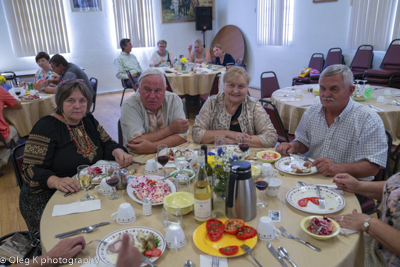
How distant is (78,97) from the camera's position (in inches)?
80.7

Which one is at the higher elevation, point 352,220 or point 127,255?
point 127,255

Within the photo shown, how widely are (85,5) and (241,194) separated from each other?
8418 mm

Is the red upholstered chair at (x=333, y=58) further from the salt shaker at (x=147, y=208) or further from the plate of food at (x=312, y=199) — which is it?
the salt shaker at (x=147, y=208)

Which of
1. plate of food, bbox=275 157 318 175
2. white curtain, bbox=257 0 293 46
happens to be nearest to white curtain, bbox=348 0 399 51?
white curtain, bbox=257 0 293 46

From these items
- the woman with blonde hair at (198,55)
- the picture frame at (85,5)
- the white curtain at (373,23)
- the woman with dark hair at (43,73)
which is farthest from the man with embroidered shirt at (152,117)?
the picture frame at (85,5)

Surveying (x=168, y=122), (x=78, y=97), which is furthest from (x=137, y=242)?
(x=168, y=122)

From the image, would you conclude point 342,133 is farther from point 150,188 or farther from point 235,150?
point 150,188

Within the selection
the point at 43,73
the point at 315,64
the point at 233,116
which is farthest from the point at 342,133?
the point at 43,73

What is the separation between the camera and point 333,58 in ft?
20.3

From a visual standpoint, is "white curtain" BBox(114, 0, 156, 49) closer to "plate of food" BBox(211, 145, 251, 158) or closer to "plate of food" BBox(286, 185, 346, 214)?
"plate of food" BBox(211, 145, 251, 158)

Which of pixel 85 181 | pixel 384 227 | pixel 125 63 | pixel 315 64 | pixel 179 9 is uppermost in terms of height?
pixel 179 9

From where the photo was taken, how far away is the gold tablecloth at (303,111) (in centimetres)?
310

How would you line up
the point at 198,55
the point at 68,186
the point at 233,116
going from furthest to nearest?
1. the point at 198,55
2. the point at 233,116
3. the point at 68,186

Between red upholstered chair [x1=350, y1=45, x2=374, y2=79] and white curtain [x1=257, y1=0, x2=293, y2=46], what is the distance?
6.28 feet
